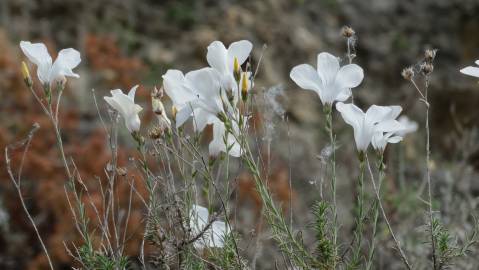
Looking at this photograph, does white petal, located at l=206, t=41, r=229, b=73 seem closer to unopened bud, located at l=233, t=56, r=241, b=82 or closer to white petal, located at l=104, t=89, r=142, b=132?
unopened bud, located at l=233, t=56, r=241, b=82

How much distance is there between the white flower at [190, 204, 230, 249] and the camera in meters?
1.73

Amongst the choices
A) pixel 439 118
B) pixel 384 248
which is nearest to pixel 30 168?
pixel 384 248

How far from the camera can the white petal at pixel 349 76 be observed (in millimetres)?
1659

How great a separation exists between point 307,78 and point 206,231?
0.46 metres

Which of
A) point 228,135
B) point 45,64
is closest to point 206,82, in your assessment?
point 228,135

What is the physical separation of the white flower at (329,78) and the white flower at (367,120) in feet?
0.16

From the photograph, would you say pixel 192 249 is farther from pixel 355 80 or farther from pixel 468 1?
pixel 468 1

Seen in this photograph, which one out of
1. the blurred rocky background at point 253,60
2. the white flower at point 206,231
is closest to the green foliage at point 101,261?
the white flower at point 206,231

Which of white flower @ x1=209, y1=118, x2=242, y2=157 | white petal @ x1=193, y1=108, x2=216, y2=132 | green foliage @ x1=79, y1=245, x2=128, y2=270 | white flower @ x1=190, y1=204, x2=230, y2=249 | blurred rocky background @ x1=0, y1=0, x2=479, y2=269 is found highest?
blurred rocky background @ x1=0, y1=0, x2=479, y2=269

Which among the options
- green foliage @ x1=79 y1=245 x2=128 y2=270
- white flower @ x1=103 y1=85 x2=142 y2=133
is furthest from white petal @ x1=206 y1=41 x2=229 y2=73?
green foliage @ x1=79 y1=245 x2=128 y2=270

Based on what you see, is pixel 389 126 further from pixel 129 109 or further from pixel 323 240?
pixel 129 109

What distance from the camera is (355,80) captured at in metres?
1.67

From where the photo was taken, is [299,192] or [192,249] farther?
[299,192]

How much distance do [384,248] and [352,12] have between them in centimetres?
574
